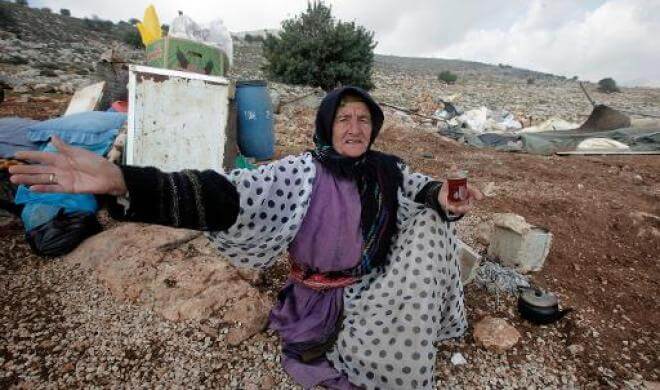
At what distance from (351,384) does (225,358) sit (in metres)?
0.58

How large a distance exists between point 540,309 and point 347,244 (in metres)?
1.22

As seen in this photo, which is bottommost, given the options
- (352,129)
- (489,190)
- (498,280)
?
(498,280)

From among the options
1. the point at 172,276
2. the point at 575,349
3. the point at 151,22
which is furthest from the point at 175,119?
the point at 575,349

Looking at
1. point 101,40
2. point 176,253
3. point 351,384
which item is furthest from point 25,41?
point 351,384

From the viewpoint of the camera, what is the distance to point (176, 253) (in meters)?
2.34

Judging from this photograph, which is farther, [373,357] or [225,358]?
[225,358]

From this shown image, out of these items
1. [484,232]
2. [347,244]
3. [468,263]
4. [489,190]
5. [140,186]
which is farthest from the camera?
[489,190]

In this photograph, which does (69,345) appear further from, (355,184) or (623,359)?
(623,359)

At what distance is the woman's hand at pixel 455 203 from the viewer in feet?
5.17

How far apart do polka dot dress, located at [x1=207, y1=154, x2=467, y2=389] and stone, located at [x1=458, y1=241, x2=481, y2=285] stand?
702 millimetres

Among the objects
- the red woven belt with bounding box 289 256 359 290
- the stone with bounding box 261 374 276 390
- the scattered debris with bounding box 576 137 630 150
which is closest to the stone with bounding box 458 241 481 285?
the red woven belt with bounding box 289 256 359 290

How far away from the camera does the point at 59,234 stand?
2299mm

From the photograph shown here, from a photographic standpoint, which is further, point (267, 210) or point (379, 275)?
point (379, 275)

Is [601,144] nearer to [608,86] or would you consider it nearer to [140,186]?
[140,186]
